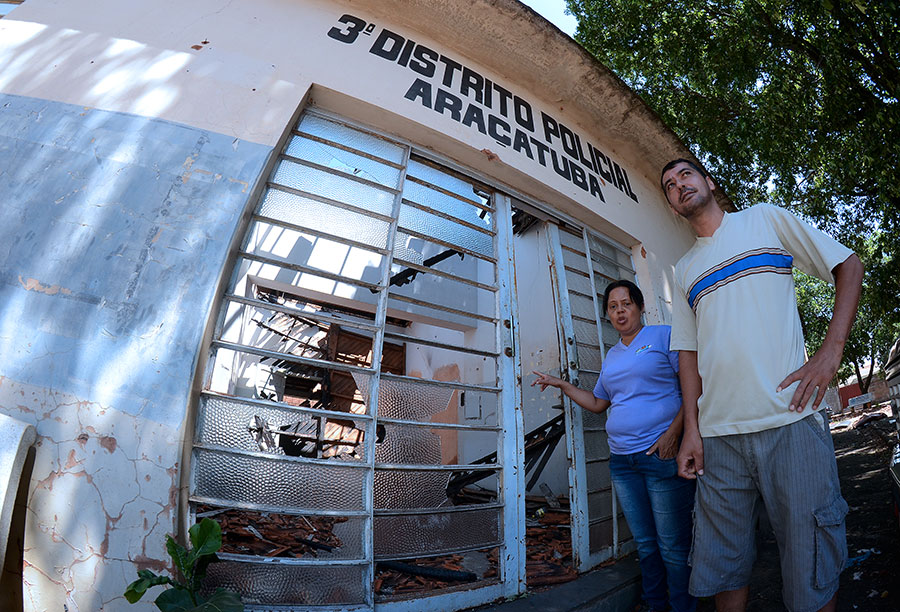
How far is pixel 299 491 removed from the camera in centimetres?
263

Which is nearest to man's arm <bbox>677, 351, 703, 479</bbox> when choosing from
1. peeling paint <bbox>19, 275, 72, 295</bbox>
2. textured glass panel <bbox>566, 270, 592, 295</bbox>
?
textured glass panel <bbox>566, 270, 592, 295</bbox>

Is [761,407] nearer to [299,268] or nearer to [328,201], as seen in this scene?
[299,268]

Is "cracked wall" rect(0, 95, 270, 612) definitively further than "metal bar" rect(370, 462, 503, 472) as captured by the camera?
No

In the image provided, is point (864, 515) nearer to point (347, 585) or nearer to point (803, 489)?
point (803, 489)

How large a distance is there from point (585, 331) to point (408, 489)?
2.08 meters

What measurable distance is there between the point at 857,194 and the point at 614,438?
8255 mm

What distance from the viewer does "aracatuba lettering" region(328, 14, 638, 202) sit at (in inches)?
143

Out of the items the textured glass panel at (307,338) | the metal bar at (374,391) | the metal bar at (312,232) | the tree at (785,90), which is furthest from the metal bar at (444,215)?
the textured glass panel at (307,338)

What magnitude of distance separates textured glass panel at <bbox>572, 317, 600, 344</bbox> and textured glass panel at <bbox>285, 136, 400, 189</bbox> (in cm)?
188

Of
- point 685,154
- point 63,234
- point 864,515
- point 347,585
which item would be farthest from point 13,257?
point 864,515

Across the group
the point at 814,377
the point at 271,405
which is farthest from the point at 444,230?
the point at 814,377

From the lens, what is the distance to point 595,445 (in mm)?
4121

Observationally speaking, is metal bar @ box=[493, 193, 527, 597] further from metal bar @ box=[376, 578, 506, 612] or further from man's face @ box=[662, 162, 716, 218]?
man's face @ box=[662, 162, 716, 218]

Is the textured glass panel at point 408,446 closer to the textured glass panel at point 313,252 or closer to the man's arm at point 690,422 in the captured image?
the man's arm at point 690,422
